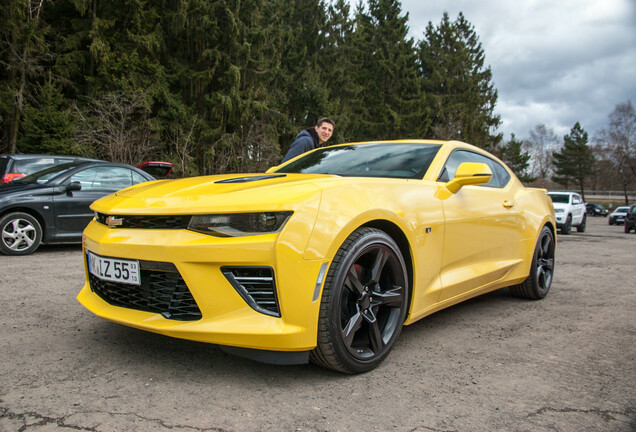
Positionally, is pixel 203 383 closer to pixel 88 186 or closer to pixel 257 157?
pixel 88 186

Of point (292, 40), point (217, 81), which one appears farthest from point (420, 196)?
point (292, 40)

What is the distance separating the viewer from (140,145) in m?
18.5

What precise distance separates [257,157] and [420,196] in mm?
22182

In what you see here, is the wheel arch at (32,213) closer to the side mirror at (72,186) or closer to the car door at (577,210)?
the side mirror at (72,186)

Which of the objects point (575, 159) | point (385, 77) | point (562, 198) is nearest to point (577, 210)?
point (562, 198)

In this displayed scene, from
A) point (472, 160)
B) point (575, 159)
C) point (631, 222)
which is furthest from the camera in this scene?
point (575, 159)

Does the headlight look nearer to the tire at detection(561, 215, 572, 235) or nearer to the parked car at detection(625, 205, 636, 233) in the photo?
the tire at detection(561, 215, 572, 235)

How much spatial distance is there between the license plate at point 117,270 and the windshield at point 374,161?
4.73ft

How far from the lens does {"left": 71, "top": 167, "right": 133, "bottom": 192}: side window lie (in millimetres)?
6762

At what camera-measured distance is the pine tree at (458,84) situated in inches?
1486

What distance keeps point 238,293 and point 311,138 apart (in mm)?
3735

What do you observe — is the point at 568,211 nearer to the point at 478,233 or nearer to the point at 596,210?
the point at 478,233

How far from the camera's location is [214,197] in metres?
2.17

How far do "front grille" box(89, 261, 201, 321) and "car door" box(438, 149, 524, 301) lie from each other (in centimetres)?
156
